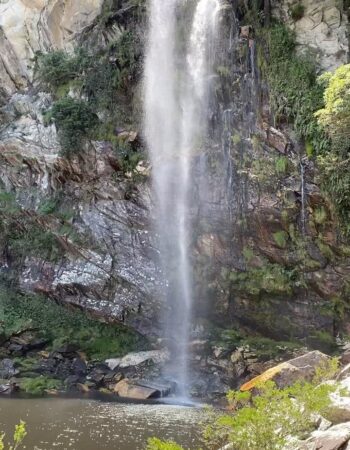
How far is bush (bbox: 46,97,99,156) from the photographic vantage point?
696 inches

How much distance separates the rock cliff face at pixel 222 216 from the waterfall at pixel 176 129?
46 centimetres

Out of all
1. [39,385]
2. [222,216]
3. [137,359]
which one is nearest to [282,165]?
[222,216]

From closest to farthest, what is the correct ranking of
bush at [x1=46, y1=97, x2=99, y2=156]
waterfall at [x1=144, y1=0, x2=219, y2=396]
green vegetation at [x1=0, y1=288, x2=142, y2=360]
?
green vegetation at [x1=0, y1=288, x2=142, y2=360] → waterfall at [x1=144, y1=0, x2=219, y2=396] → bush at [x1=46, y1=97, x2=99, y2=156]

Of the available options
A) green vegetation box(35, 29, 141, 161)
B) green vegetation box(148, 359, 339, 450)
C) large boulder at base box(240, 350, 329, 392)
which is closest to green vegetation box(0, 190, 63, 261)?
green vegetation box(35, 29, 141, 161)

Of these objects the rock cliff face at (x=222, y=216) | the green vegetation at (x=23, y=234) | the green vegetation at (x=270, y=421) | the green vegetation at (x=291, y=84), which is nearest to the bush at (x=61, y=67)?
the rock cliff face at (x=222, y=216)

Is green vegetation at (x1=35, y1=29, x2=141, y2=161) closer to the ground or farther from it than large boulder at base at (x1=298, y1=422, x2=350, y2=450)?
farther from it

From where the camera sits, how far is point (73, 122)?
57.9 feet

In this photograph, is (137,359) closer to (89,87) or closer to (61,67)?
(89,87)

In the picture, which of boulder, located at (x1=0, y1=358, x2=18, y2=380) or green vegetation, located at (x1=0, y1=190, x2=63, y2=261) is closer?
boulder, located at (x1=0, y1=358, x2=18, y2=380)

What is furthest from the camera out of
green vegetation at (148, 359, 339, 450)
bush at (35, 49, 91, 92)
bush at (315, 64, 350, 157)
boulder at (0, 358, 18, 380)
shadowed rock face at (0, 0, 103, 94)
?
shadowed rock face at (0, 0, 103, 94)

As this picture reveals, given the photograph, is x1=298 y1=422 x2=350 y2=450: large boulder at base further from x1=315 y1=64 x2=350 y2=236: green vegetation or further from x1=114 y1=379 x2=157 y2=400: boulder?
x1=315 y1=64 x2=350 y2=236: green vegetation

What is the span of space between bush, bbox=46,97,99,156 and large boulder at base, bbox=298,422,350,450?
14.4 meters

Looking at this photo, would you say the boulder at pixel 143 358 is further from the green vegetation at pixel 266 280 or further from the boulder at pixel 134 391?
the green vegetation at pixel 266 280

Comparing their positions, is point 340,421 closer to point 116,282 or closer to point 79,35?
point 116,282
